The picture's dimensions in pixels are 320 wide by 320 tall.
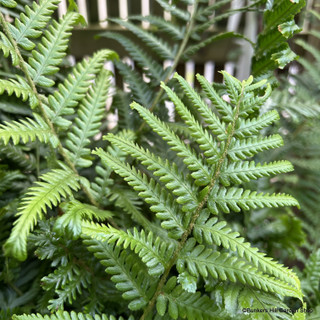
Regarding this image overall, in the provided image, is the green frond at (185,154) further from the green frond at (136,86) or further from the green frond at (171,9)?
the green frond at (171,9)

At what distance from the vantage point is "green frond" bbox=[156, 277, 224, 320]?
0.54 m

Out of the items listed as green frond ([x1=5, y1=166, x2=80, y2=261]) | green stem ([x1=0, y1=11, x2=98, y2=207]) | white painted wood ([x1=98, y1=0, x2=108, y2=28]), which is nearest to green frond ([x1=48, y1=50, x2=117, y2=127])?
green stem ([x1=0, y1=11, x2=98, y2=207])

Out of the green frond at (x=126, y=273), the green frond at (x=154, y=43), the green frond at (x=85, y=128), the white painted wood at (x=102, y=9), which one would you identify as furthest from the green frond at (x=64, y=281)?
the white painted wood at (x=102, y=9)

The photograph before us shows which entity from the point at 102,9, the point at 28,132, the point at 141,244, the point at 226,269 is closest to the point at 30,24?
the point at 28,132

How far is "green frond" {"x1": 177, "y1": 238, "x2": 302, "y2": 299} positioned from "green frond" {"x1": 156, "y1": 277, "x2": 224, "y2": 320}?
5cm

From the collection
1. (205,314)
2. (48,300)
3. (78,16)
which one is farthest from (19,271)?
(78,16)

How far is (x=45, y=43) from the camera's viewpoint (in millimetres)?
646

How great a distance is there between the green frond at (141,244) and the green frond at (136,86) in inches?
18.0

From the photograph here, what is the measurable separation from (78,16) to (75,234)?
441 millimetres

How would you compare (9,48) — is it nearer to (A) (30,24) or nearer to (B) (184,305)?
(A) (30,24)

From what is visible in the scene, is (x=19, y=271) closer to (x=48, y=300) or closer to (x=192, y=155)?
(x=48, y=300)

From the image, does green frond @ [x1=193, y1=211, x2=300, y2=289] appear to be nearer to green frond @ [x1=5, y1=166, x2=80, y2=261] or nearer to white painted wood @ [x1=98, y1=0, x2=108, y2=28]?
green frond @ [x1=5, y1=166, x2=80, y2=261]

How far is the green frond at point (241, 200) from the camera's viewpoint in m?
0.55

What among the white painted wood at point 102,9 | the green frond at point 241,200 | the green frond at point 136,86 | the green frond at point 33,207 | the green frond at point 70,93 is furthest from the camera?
the white painted wood at point 102,9
